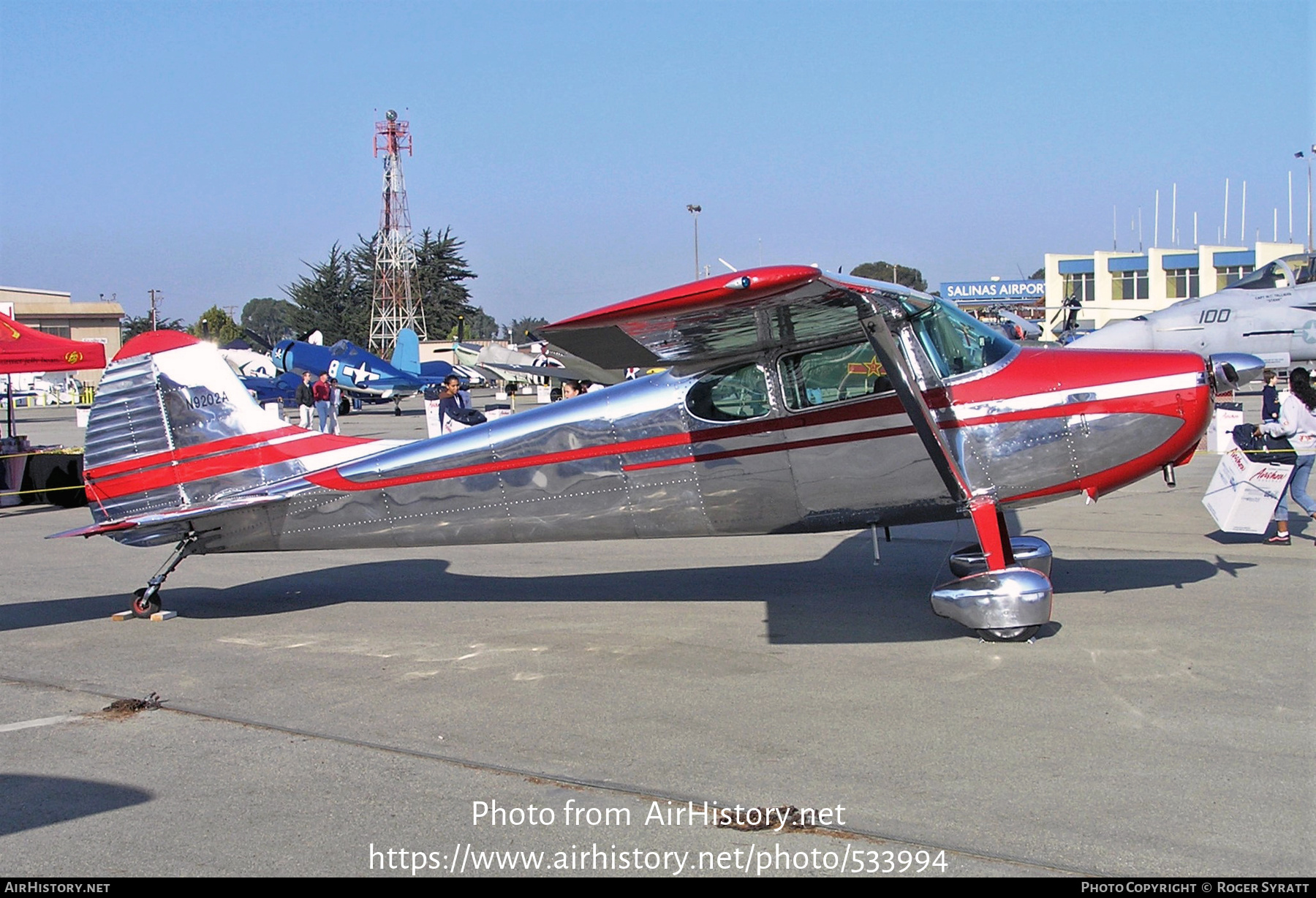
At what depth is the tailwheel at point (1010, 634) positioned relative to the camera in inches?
249

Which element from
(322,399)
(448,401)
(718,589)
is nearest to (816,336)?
(718,589)

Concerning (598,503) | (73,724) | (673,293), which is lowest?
(73,724)

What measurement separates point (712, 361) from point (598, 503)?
1243 millimetres

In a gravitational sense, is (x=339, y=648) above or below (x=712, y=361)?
below

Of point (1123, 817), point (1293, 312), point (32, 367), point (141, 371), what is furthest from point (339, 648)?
point (1293, 312)

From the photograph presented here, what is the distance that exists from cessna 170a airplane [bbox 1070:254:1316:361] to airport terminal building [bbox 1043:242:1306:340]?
41559 mm

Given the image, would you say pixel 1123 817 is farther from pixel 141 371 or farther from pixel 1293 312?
pixel 1293 312

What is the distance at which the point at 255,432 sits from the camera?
8102 mm

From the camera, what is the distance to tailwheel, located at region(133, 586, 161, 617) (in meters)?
7.98

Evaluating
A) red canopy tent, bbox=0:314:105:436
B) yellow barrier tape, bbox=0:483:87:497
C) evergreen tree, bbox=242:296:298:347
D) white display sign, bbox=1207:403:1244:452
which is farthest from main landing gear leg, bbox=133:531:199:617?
evergreen tree, bbox=242:296:298:347

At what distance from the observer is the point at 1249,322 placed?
832 inches

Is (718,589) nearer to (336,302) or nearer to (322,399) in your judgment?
(322,399)

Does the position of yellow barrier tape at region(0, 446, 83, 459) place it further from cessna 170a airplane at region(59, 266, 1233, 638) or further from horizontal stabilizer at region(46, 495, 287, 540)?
horizontal stabilizer at region(46, 495, 287, 540)

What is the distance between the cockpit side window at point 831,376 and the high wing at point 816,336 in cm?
12
